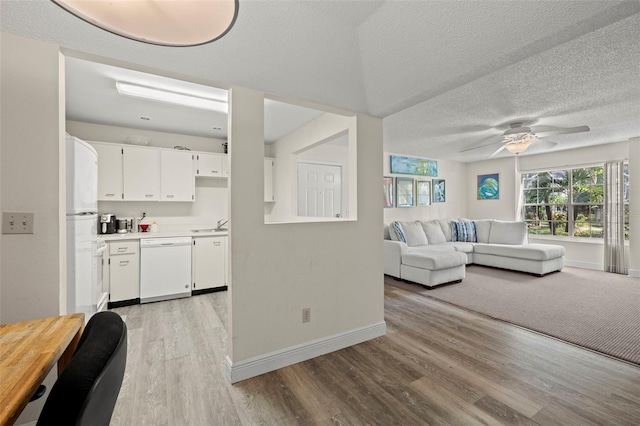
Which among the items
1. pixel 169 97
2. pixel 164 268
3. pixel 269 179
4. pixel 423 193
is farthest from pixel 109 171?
pixel 423 193

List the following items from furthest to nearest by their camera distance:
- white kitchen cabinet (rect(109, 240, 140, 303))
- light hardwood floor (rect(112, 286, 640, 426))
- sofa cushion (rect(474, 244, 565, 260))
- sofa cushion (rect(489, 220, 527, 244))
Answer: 1. sofa cushion (rect(489, 220, 527, 244))
2. sofa cushion (rect(474, 244, 565, 260))
3. white kitchen cabinet (rect(109, 240, 140, 303))
4. light hardwood floor (rect(112, 286, 640, 426))

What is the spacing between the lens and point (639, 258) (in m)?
4.65

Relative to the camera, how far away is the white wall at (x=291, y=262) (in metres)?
1.98

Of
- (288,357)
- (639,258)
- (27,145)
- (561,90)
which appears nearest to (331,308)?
(288,357)

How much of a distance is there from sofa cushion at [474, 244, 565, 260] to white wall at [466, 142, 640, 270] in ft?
2.52

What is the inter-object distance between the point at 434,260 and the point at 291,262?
105 inches

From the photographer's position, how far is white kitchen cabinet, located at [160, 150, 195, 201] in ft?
12.9

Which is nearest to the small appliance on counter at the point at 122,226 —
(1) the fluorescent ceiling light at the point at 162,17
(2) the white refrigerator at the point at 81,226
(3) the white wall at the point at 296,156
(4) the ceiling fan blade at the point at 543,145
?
(2) the white refrigerator at the point at 81,226

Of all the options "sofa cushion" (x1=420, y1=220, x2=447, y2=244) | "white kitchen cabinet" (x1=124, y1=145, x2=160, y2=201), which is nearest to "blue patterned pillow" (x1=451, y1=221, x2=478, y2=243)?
"sofa cushion" (x1=420, y1=220, x2=447, y2=244)

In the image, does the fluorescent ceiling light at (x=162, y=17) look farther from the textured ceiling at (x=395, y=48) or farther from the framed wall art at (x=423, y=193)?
the framed wall art at (x=423, y=193)

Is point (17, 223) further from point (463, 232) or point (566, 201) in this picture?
point (566, 201)

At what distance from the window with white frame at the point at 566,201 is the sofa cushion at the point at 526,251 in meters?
1.01

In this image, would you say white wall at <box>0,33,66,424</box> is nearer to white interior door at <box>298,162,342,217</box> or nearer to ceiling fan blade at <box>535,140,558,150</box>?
white interior door at <box>298,162,342,217</box>

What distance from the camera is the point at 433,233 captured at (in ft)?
18.4
